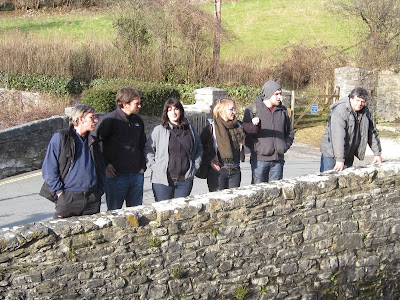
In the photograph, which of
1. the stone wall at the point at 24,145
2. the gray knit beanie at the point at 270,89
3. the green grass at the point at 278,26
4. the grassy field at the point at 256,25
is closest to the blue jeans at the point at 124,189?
the gray knit beanie at the point at 270,89

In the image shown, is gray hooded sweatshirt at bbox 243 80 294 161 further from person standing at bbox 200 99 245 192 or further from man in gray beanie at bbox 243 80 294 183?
person standing at bbox 200 99 245 192

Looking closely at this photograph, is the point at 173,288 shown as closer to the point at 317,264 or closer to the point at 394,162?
the point at 317,264

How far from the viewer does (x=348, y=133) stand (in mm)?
6504

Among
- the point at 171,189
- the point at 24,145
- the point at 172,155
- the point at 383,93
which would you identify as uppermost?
the point at 172,155

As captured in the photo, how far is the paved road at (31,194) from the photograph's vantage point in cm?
819

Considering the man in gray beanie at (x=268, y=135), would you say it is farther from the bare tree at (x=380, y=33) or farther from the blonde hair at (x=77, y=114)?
the bare tree at (x=380, y=33)

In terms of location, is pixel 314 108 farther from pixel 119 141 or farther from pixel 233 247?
pixel 233 247

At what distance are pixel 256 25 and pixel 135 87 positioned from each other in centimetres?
2013

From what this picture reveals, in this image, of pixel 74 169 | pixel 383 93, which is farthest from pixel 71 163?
pixel 383 93

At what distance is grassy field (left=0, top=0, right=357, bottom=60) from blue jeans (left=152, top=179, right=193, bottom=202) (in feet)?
68.5

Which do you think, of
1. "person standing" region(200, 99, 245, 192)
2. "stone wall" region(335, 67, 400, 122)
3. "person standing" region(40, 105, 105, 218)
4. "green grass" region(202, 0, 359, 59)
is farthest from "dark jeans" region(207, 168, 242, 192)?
"green grass" region(202, 0, 359, 59)

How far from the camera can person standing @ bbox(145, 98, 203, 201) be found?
5.80 meters

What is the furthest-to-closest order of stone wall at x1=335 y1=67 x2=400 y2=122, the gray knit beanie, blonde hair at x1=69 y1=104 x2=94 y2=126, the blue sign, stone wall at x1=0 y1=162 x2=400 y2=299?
1. stone wall at x1=335 y1=67 x2=400 y2=122
2. the blue sign
3. the gray knit beanie
4. blonde hair at x1=69 y1=104 x2=94 y2=126
5. stone wall at x1=0 y1=162 x2=400 y2=299

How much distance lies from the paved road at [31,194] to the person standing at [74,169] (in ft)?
10.2
